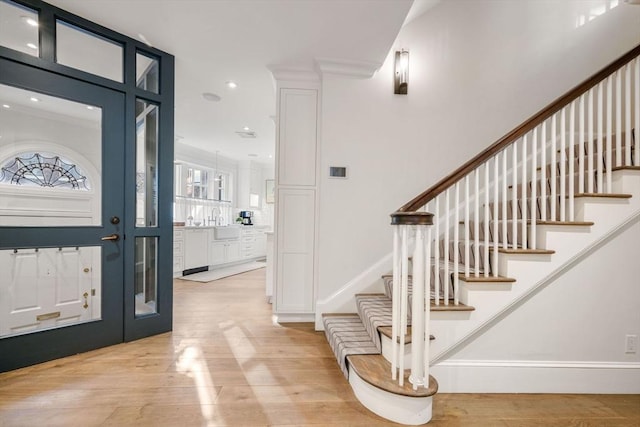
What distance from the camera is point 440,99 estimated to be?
2748 mm

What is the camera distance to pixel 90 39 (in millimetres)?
2191

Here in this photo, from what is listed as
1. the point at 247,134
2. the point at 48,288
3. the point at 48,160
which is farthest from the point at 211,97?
the point at 48,288

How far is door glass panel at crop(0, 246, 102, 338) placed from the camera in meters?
1.92

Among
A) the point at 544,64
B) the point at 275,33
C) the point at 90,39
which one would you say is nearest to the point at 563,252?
the point at 544,64

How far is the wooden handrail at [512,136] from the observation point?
64.7 inches

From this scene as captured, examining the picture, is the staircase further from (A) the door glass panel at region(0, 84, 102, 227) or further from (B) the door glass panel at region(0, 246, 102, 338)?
(A) the door glass panel at region(0, 84, 102, 227)

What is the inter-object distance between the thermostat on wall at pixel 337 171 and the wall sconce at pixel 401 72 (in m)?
0.98

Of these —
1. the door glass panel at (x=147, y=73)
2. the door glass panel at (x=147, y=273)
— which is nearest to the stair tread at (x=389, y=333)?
the door glass panel at (x=147, y=273)

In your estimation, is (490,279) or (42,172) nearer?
(490,279)

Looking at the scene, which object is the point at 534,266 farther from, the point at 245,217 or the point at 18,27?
the point at 245,217

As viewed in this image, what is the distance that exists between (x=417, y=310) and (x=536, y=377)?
3.67ft

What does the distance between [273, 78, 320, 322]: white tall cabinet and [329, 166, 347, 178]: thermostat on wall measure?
181mm

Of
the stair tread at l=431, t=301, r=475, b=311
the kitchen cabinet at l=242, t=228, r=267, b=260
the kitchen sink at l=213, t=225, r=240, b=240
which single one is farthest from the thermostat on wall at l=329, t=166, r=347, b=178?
the kitchen cabinet at l=242, t=228, r=267, b=260

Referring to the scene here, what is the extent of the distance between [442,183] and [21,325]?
10.5 feet
